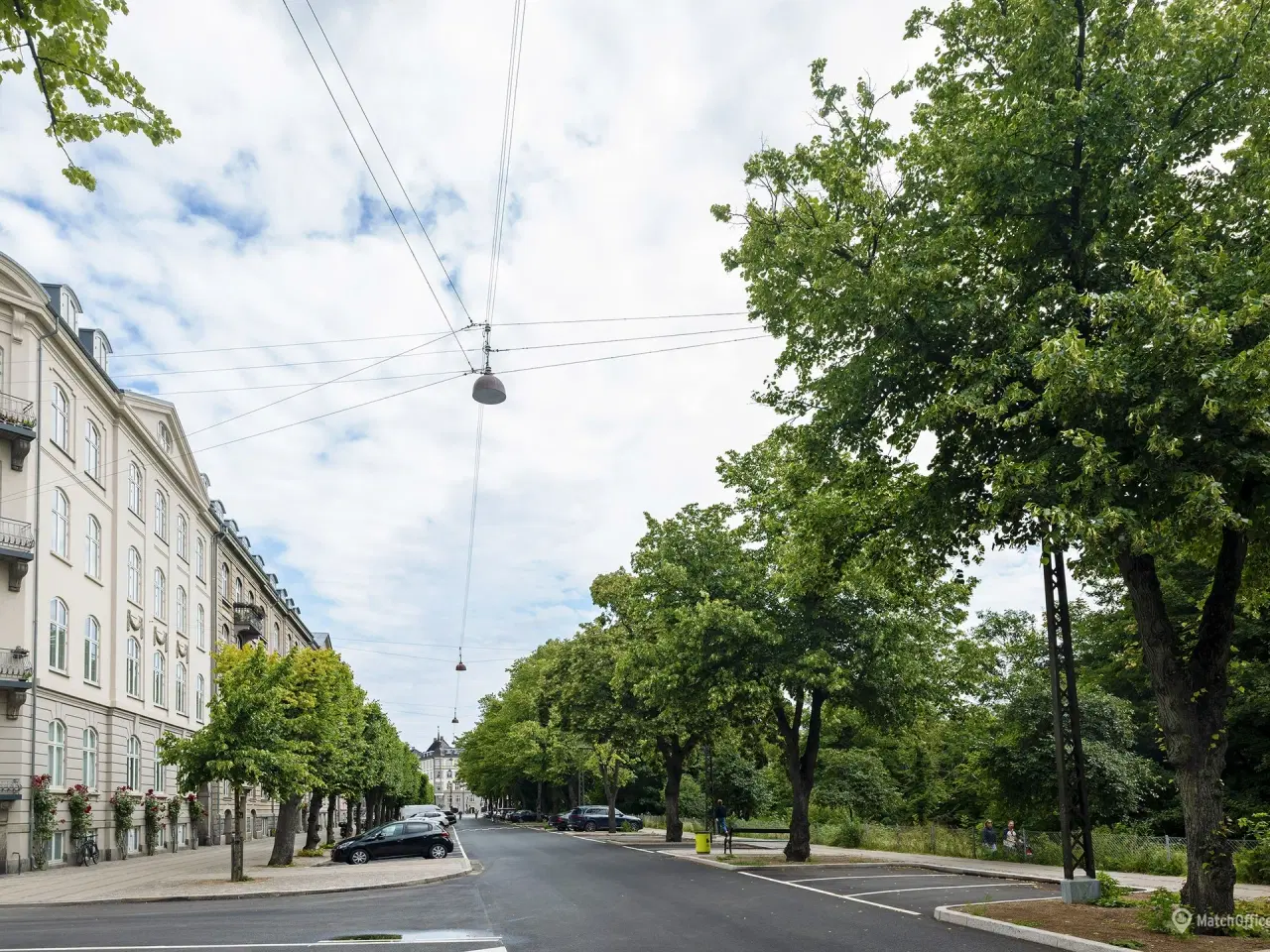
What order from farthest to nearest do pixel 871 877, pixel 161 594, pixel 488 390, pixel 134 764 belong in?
pixel 161 594 → pixel 134 764 → pixel 871 877 → pixel 488 390

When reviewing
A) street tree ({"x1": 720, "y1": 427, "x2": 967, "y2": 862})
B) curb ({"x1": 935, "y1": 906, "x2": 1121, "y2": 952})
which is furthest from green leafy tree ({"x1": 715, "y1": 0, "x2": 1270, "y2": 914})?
street tree ({"x1": 720, "y1": 427, "x2": 967, "y2": 862})

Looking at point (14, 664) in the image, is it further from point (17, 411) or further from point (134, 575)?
point (134, 575)

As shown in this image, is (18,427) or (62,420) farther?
(62,420)

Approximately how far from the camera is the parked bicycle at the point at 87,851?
3256 cm

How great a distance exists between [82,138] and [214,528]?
5293 cm

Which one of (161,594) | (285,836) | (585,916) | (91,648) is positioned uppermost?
(161,594)

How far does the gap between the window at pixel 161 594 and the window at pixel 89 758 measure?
9.39 metres

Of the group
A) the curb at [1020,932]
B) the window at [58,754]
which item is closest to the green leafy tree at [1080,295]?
the curb at [1020,932]

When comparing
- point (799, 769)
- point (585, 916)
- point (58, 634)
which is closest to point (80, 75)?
point (585, 916)

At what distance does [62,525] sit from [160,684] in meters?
13.9

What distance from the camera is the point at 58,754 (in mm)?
32594

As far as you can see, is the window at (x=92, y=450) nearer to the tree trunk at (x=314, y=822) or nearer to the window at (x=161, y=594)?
the window at (x=161, y=594)

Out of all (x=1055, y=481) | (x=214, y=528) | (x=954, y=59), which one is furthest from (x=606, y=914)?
(x=214, y=528)

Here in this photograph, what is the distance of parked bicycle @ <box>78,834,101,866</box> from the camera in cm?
3256
